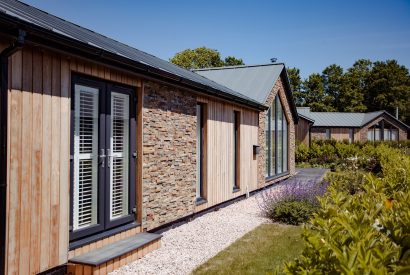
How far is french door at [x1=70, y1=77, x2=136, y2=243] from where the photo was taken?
17.9ft

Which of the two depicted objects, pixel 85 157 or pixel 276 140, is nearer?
pixel 85 157

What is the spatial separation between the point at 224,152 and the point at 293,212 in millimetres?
2827

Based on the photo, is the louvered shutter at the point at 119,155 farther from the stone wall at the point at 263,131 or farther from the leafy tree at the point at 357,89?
the leafy tree at the point at 357,89

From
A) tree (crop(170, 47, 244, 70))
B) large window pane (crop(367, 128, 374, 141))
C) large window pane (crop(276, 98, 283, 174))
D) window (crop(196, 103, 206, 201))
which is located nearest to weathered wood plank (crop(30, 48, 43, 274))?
window (crop(196, 103, 206, 201))

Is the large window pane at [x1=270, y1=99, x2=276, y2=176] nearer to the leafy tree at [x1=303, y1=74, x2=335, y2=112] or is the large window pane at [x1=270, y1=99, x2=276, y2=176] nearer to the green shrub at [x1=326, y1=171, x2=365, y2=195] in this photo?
the green shrub at [x1=326, y1=171, x2=365, y2=195]

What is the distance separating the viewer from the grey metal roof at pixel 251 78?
14.9m

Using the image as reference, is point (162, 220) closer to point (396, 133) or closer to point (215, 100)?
point (215, 100)

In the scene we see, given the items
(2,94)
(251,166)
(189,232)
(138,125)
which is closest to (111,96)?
(138,125)

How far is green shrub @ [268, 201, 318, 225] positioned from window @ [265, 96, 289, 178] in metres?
5.79

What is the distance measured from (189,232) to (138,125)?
2.57m

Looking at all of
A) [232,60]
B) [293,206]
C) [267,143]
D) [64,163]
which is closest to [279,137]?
[267,143]

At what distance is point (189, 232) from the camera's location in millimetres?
7750

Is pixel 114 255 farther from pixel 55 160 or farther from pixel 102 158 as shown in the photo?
pixel 55 160

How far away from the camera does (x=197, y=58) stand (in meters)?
44.3
